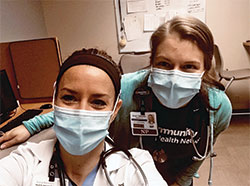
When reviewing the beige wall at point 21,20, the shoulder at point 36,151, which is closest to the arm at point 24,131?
the shoulder at point 36,151

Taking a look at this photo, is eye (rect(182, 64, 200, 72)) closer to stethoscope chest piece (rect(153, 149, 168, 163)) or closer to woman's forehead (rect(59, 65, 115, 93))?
woman's forehead (rect(59, 65, 115, 93))

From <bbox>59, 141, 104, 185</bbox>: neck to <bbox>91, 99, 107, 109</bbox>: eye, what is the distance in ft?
0.69

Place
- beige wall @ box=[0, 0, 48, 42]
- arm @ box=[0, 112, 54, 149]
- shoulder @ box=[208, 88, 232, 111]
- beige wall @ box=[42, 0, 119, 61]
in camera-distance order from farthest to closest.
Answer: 1. beige wall @ box=[42, 0, 119, 61]
2. beige wall @ box=[0, 0, 48, 42]
3. shoulder @ box=[208, 88, 232, 111]
4. arm @ box=[0, 112, 54, 149]

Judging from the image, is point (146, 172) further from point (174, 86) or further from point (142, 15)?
point (142, 15)

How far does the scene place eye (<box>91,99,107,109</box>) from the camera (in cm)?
78

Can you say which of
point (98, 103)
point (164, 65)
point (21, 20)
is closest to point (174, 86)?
point (164, 65)

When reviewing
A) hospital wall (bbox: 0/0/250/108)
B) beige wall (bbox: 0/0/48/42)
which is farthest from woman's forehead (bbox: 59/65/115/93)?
hospital wall (bbox: 0/0/250/108)

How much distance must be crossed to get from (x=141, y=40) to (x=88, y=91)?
8.64ft

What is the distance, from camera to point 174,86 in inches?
39.2

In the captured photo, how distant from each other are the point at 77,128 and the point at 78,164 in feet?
0.56

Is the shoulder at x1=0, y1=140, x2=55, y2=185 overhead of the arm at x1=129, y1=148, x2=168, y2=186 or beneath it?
overhead

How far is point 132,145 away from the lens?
123cm

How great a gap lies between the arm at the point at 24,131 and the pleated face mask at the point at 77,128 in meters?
0.27

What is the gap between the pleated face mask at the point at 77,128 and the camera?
0.75 meters
